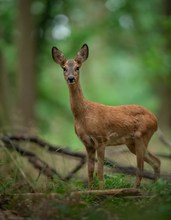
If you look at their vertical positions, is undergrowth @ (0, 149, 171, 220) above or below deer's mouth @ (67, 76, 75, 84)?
below

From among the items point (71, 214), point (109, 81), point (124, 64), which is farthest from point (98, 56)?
point (71, 214)

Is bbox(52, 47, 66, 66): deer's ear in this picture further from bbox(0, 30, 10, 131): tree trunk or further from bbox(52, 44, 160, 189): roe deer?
bbox(0, 30, 10, 131): tree trunk

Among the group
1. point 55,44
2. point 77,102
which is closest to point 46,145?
point 77,102

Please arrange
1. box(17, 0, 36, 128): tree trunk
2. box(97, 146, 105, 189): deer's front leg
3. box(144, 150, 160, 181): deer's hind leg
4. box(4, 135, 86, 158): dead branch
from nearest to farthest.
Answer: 1. box(97, 146, 105, 189): deer's front leg
2. box(144, 150, 160, 181): deer's hind leg
3. box(4, 135, 86, 158): dead branch
4. box(17, 0, 36, 128): tree trunk

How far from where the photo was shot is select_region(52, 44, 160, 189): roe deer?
775 cm

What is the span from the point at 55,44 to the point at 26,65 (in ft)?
5.34

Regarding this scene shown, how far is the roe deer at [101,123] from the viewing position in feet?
25.4

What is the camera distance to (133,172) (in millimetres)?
7699

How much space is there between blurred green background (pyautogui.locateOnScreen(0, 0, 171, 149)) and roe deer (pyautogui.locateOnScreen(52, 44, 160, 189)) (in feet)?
18.7

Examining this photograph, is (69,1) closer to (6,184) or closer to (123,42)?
(123,42)

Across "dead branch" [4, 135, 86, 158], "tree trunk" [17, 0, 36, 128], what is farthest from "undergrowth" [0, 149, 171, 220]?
"tree trunk" [17, 0, 36, 128]

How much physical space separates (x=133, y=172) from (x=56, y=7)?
12.8 metres

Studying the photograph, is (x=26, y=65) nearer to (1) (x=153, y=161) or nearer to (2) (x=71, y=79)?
(1) (x=153, y=161)

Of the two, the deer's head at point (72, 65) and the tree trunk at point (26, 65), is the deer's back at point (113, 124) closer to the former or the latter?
the deer's head at point (72, 65)
